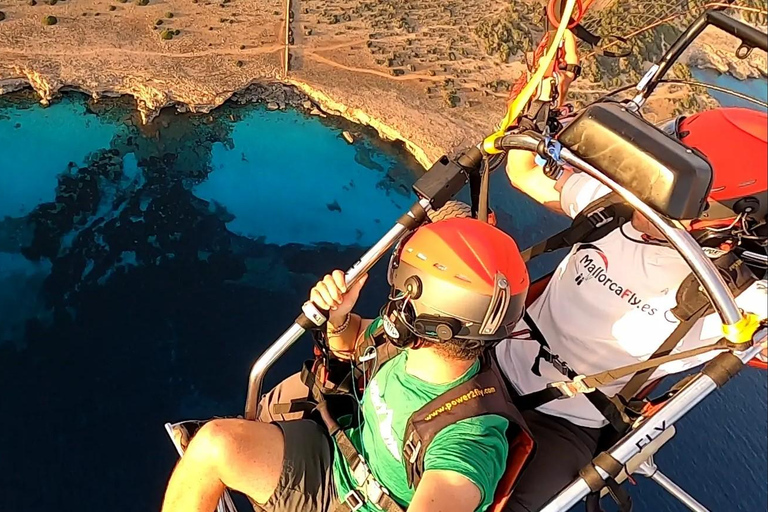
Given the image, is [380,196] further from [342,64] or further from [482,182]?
[482,182]

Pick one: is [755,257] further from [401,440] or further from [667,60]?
[401,440]

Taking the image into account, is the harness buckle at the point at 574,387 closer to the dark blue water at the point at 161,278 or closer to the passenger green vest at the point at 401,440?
the passenger green vest at the point at 401,440

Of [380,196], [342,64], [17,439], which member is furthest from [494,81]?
[17,439]

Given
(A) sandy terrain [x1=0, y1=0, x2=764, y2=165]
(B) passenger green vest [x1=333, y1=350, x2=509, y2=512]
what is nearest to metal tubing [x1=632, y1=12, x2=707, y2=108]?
(B) passenger green vest [x1=333, y1=350, x2=509, y2=512]

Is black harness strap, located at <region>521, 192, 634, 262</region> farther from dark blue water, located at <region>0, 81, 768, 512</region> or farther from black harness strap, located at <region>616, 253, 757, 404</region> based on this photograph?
dark blue water, located at <region>0, 81, 768, 512</region>

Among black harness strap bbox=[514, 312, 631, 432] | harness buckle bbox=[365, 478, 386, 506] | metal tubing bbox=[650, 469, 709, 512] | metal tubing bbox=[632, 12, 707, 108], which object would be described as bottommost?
metal tubing bbox=[650, 469, 709, 512]

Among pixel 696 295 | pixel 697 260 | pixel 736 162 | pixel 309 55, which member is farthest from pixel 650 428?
pixel 309 55

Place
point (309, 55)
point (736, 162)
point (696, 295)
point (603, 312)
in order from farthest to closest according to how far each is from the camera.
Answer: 1. point (309, 55)
2. point (603, 312)
3. point (696, 295)
4. point (736, 162)
